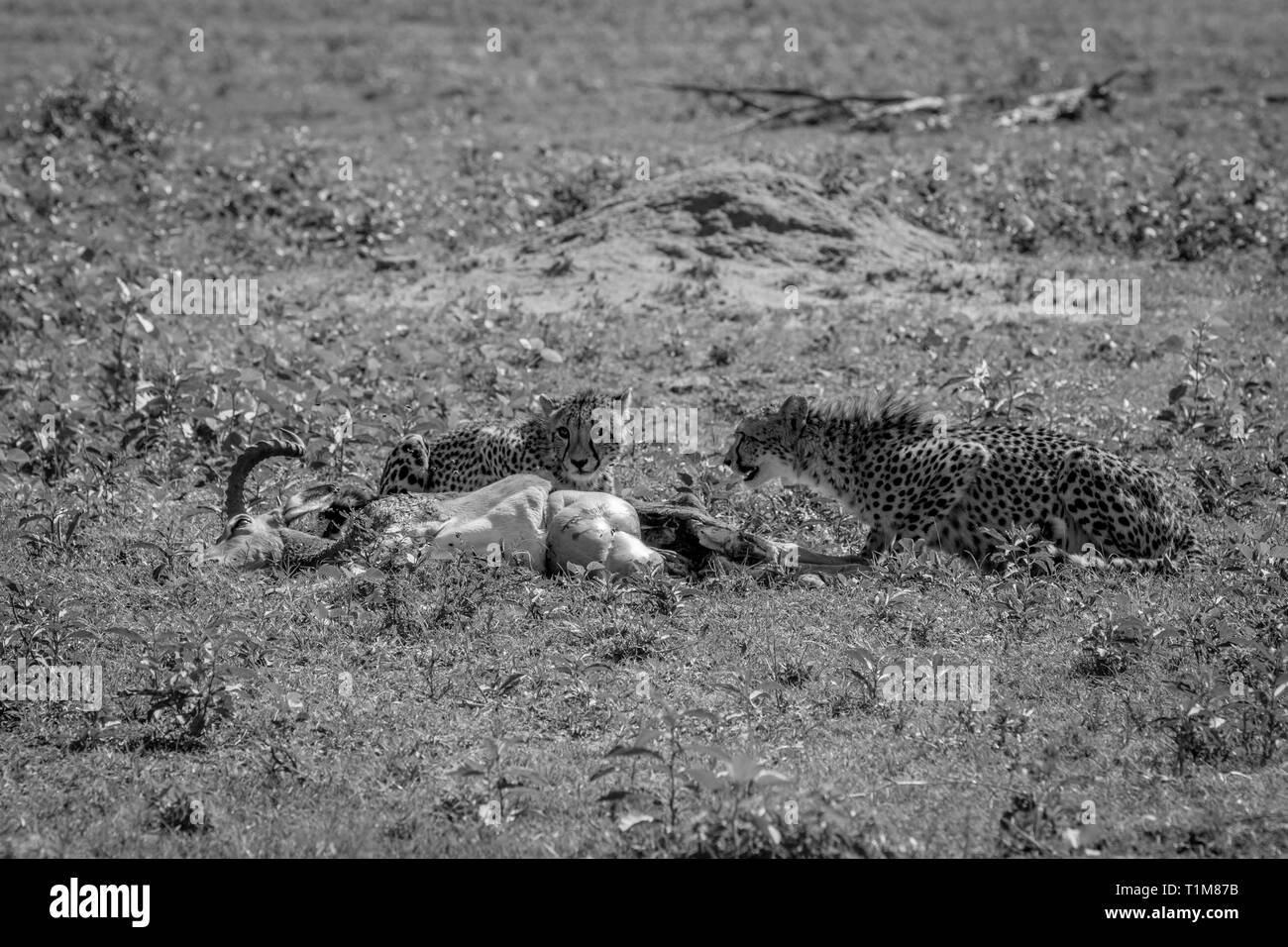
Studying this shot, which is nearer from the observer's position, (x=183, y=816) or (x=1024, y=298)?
(x=183, y=816)

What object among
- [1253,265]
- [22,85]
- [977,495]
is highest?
[22,85]

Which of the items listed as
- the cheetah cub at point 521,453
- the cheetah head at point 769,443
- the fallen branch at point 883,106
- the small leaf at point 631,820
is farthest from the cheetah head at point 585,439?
the fallen branch at point 883,106

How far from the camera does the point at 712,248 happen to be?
62.4 ft

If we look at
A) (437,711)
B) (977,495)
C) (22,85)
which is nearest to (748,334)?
(977,495)

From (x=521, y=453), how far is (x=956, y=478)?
335 centimetres

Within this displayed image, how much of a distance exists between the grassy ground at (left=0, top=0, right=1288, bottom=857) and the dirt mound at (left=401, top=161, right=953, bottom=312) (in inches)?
8.0

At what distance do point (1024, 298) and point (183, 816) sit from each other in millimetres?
12369

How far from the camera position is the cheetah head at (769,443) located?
42.5 feet

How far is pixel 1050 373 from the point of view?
16.2m

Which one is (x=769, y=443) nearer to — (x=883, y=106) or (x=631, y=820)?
(x=631, y=820)

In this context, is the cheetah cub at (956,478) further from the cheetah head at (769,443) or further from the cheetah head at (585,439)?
the cheetah head at (585,439)

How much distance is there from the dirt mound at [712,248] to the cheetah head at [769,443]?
5.18 metres

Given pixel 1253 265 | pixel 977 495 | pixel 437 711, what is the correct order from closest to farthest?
pixel 437 711, pixel 977 495, pixel 1253 265
